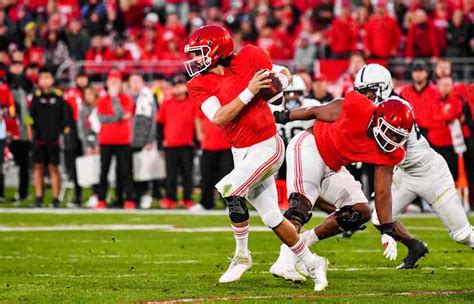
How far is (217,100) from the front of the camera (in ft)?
25.8

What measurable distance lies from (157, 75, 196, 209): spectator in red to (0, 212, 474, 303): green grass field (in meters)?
2.09

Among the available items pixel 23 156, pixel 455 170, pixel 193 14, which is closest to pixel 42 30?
pixel 193 14

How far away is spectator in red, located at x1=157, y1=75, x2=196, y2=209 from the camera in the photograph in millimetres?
16234

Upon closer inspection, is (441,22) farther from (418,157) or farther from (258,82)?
(258,82)

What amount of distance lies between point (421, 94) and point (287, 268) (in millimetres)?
7122

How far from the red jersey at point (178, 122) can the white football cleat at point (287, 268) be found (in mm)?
8062

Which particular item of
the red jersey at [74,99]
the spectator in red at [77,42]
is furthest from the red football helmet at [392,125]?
the spectator in red at [77,42]

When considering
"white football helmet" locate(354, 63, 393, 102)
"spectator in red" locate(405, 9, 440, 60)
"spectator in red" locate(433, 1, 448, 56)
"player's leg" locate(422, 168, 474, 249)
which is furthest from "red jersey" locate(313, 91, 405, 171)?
"spectator in red" locate(433, 1, 448, 56)

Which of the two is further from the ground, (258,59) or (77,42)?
(258,59)

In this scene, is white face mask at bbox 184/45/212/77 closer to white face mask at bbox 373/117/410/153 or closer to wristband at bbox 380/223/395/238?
white face mask at bbox 373/117/410/153

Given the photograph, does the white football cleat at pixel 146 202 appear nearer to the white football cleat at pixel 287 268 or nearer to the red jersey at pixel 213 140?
the red jersey at pixel 213 140

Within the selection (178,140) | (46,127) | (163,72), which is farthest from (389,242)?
(163,72)

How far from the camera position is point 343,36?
18.8 metres

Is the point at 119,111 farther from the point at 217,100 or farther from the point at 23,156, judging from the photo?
the point at 217,100
